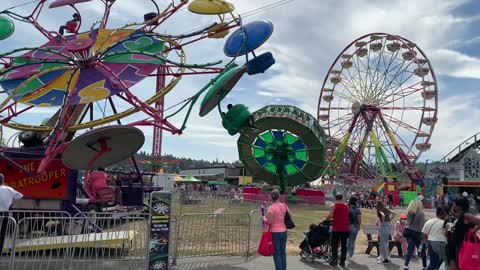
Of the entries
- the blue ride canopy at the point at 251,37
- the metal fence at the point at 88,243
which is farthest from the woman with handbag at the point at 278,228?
the blue ride canopy at the point at 251,37

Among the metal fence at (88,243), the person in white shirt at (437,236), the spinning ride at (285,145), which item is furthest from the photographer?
the spinning ride at (285,145)

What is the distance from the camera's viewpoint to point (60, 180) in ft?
40.8

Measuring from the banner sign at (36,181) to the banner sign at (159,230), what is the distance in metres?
5.25

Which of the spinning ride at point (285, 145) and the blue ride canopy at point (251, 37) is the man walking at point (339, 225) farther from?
the spinning ride at point (285, 145)

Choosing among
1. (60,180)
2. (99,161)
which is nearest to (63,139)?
(60,180)

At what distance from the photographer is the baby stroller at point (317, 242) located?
405 inches

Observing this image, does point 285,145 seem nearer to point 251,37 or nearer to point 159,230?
point 251,37

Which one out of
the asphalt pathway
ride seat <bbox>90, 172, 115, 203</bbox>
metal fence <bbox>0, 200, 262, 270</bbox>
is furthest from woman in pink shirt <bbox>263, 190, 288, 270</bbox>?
ride seat <bbox>90, 172, 115, 203</bbox>

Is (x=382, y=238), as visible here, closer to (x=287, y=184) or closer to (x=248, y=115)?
(x=248, y=115)

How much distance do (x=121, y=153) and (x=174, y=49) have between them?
472cm

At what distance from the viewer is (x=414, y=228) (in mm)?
9695

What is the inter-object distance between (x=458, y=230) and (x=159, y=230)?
4.68 m

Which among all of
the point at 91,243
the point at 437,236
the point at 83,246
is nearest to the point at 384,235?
the point at 437,236

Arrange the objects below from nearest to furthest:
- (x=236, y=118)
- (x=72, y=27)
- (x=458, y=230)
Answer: (x=458, y=230) → (x=236, y=118) → (x=72, y=27)
